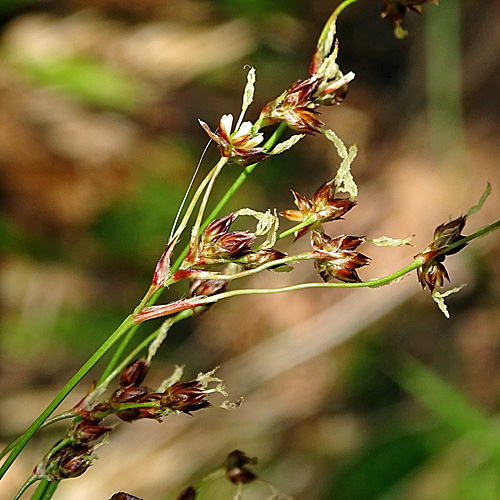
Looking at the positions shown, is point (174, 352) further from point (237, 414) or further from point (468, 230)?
point (468, 230)

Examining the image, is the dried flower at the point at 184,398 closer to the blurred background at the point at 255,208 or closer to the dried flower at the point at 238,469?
the dried flower at the point at 238,469

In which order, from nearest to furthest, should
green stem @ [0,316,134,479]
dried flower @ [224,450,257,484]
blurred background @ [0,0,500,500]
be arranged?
green stem @ [0,316,134,479], dried flower @ [224,450,257,484], blurred background @ [0,0,500,500]

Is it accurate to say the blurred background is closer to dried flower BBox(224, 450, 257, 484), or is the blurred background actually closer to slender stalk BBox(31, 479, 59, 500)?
dried flower BBox(224, 450, 257, 484)

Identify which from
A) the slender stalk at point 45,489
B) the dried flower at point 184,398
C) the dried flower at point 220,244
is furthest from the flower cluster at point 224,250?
the slender stalk at point 45,489

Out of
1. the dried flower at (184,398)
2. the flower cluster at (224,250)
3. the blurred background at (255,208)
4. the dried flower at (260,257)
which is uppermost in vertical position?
the blurred background at (255,208)

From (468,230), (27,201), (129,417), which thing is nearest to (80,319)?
(27,201)

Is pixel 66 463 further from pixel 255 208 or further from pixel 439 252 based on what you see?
pixel 255 208

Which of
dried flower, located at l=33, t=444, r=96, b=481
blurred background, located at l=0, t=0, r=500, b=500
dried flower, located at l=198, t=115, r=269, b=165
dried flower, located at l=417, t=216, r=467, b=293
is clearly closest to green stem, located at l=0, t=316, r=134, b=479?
dried flower, located at l=33, t=444, r=96, b=481

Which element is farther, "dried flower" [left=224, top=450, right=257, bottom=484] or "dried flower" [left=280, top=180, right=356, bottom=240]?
"dried flower" [left=224, top=450, right=257, bottom=484]
